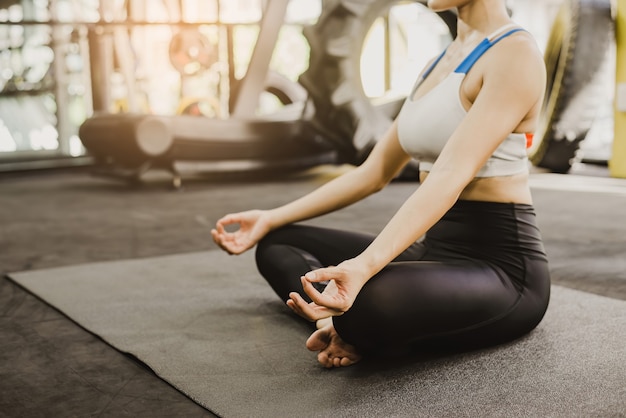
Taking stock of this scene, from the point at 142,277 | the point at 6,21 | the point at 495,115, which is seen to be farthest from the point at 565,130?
the point at 6,21

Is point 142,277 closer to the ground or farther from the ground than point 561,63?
closer to the ground

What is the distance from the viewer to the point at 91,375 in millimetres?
1402

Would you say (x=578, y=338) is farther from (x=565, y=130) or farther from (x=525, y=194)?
(x=565, y=130)

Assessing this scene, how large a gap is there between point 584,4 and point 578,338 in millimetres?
3537

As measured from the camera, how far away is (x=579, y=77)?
4465 mm

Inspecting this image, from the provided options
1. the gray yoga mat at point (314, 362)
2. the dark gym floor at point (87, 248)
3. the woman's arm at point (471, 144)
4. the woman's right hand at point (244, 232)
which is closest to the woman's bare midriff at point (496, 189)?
the woman's arm at point (471, 144)

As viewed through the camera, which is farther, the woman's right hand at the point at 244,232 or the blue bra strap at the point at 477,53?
the woman's right hand at the point at 244,232

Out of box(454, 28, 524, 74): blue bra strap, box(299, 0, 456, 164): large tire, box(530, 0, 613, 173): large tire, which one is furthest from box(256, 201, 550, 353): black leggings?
box(530, 0, 613, 173): large tire

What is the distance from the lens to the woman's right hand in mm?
1629

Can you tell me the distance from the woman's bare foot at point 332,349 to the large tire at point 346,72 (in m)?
3.11

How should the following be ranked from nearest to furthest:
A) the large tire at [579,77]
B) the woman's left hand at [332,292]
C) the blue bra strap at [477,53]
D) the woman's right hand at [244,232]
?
the woman's left hand at [332,292]
the blue bra strap at [477,53]
the woman's right hand at [244,232]
the large tire at [579,77]

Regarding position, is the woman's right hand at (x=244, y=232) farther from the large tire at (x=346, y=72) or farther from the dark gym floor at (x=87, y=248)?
the large tire at (x=346, y=72)

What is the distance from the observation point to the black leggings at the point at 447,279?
123cm

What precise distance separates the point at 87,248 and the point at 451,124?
186 centimetres
